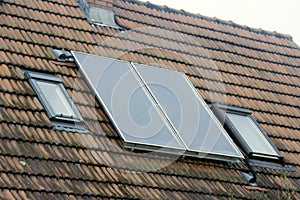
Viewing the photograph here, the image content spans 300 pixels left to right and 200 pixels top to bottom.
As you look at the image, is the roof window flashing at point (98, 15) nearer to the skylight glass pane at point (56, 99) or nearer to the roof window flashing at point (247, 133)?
the roof window flashing at point (247, 133)

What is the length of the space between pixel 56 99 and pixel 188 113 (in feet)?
6.48

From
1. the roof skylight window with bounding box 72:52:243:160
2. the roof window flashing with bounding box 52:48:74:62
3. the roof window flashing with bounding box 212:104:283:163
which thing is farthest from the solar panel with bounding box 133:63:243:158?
the roof window flashing with bounding box 52:48:74:62

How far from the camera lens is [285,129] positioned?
14586 mm

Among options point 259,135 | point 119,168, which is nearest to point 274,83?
point 259,135

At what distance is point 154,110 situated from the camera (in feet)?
42.0

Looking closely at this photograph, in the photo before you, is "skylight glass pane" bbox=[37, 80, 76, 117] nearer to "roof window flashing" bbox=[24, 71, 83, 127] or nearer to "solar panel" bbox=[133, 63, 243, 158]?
"roof window flashing" bbox=[24, 71, 83, 127]

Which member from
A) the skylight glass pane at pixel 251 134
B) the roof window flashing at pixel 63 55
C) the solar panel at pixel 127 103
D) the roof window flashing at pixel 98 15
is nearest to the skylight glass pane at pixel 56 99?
the solar panel at pixel 127 103

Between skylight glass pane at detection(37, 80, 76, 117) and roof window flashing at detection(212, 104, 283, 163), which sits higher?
roof window flashing at detection(212, 104, 283, 163)

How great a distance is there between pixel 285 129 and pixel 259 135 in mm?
749

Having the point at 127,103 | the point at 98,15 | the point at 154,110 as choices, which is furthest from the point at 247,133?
the point at 98,15

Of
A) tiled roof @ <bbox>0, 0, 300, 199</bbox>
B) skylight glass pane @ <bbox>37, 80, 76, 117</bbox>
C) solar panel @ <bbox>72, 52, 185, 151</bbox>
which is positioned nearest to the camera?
tiled roof @ <bbox>0, 0, 300, 199</bbox>

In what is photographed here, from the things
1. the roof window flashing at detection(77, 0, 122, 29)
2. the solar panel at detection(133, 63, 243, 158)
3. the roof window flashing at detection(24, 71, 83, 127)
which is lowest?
the roof window flashing at detection(24, 71, 83, 127)

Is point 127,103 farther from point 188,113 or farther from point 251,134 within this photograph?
point 251,134

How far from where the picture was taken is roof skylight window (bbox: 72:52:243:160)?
12.3 metres
